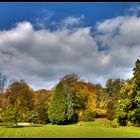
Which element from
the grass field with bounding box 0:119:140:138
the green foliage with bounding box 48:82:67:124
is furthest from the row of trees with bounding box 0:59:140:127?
the grass field with bounding box 0:119:140:138

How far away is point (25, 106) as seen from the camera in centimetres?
9756

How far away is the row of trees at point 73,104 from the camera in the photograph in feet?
218

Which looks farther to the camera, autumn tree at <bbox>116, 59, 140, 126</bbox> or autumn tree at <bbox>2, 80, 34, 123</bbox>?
autumn tree at <bbox>2, 80, 34, 123</bbox>

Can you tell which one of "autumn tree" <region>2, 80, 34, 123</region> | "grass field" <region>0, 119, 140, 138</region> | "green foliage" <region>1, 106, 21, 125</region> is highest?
"autumn tree" <region>2, 80, 34, 123</region>

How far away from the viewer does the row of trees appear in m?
66.4

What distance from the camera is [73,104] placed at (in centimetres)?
8588

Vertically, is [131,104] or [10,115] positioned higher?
[131,104]

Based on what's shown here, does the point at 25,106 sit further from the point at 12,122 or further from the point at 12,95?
the point at 12,122

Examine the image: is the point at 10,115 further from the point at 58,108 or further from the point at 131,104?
the point at 131,104

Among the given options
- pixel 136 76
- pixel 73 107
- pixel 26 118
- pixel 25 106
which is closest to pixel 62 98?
pixel 73 107

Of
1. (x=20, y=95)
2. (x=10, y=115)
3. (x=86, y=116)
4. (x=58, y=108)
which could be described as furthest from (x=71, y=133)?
(x=20, y=95)

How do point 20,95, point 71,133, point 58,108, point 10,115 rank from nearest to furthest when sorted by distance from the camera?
point 71,133 → point 10,115 → point 58,108 → point 20,95

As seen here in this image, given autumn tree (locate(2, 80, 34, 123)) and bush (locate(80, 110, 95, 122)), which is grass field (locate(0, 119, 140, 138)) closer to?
bush (locate(80, 110, 95, 122))

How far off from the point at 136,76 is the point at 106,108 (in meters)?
26.9
